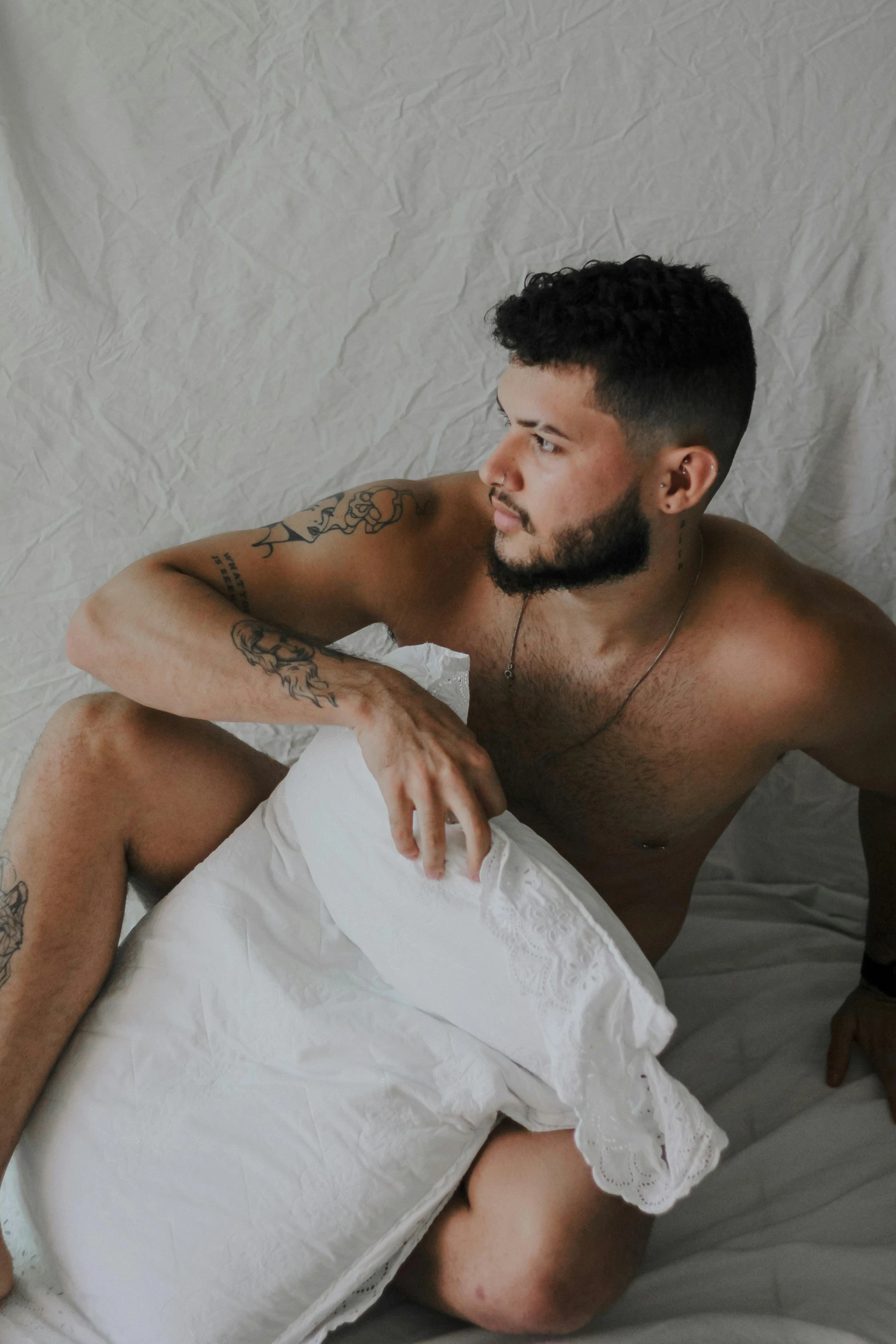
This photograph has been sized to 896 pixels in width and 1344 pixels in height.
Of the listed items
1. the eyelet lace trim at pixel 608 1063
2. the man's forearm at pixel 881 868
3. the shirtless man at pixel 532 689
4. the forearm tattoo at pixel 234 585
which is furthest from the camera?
the man's forearm at pixel 881 868

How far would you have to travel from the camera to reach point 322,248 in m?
1.44

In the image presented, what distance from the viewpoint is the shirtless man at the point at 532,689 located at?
0.89m

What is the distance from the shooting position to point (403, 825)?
88 cm

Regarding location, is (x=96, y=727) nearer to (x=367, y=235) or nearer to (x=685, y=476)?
(x=685, y=476)

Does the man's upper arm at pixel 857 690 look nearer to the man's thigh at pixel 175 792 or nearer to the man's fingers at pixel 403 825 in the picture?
the man's fingers at pixel 403 825

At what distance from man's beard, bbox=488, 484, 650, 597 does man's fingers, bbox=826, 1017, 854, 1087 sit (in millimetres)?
566

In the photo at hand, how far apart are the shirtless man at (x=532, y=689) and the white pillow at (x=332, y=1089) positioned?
5 centimetres

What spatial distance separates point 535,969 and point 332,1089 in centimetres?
19

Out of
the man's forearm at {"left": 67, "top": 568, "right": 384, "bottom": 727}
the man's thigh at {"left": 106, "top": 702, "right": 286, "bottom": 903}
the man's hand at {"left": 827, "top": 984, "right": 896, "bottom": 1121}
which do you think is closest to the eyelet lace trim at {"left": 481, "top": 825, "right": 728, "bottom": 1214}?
the man's forearm at {"left": 67, "top": 568, "right": 384, "bottom": 727}

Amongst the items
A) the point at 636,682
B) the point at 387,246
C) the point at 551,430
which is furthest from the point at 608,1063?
the point at 387,246

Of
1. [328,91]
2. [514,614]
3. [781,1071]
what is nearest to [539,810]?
[514,614]

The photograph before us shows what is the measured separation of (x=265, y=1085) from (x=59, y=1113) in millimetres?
188

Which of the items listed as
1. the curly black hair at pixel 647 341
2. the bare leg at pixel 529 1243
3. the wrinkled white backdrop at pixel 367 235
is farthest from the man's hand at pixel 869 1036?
the curly black hair at pixel 647 341

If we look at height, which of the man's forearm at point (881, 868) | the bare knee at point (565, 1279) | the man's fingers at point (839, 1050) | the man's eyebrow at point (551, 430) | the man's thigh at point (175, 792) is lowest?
the man's fingers at point (839, 1050)
